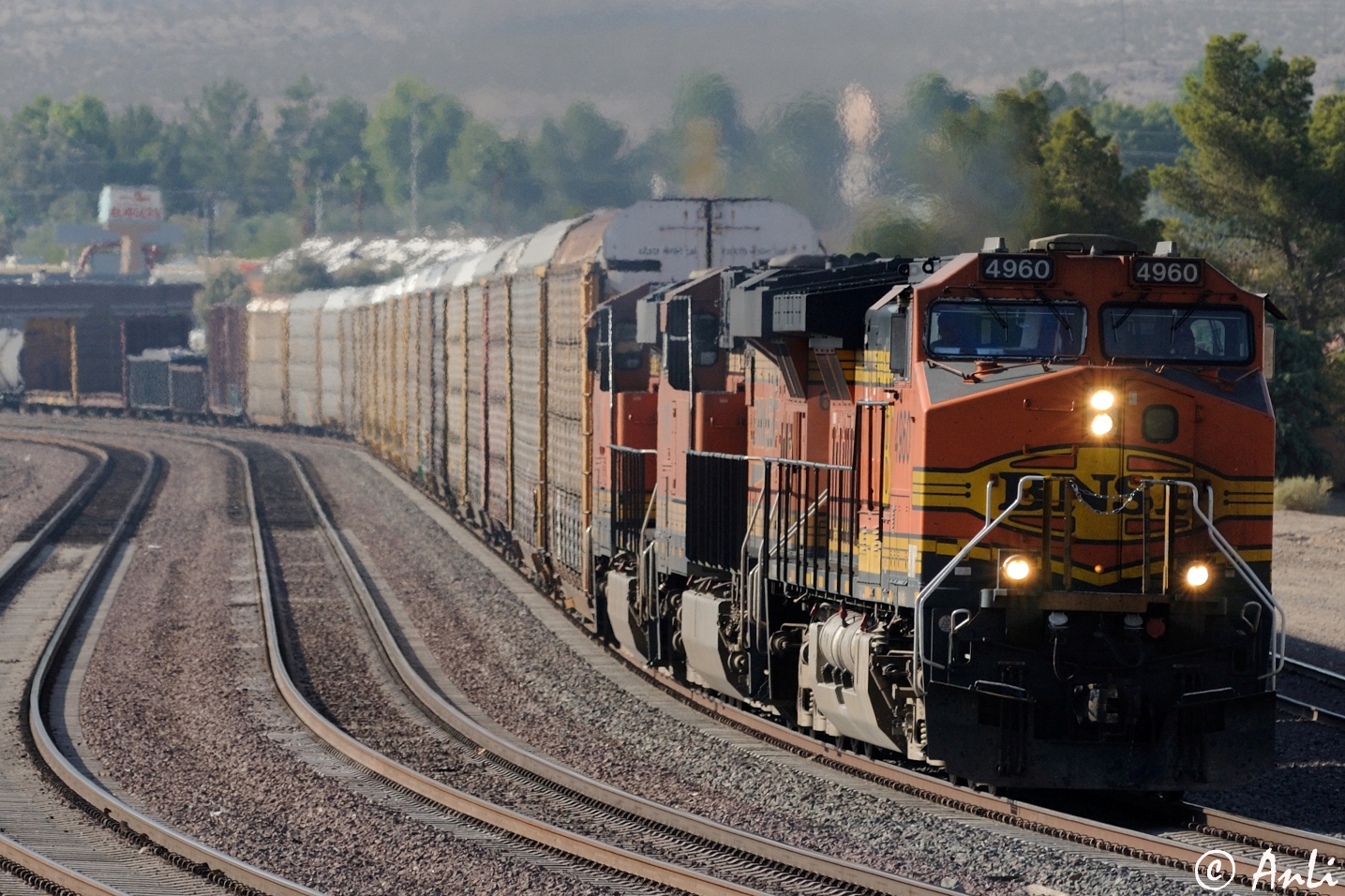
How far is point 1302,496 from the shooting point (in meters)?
32.7

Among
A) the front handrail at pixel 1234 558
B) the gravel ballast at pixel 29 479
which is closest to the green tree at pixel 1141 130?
the gravel ballast at pixel 29 479

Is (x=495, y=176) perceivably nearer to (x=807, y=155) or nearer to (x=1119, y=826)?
(x=807, y=155)

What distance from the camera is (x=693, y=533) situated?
1482cm

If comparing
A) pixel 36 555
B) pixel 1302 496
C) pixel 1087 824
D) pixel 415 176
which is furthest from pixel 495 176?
pixel 1087 824

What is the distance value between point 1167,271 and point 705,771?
4813 millimetres

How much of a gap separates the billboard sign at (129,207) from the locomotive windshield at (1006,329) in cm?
15975

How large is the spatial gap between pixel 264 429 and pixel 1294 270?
3620 centimetres

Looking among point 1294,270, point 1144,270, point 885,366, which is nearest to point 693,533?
point 885,366

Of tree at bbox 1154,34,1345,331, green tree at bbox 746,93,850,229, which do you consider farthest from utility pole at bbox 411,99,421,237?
green tree at bbox 746,93,850,229

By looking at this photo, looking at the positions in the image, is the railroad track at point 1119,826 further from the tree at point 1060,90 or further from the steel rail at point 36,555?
the tree at point 1060,90

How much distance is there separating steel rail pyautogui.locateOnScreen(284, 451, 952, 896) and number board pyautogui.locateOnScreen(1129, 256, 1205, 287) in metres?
3.92

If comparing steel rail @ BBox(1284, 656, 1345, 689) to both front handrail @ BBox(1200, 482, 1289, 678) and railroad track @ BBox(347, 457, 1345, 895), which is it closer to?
railroad track @ BBox(347, 457, 1345, 895)

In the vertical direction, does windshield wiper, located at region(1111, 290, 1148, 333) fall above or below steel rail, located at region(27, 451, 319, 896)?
above

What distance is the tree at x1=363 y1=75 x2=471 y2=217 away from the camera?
152m
